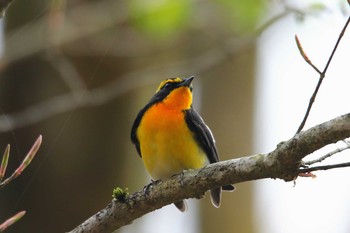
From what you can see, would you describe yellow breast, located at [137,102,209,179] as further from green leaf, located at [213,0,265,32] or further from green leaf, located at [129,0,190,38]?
green leaf, located at [213,0,265,32]

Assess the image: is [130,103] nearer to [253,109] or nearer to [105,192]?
[105,192]

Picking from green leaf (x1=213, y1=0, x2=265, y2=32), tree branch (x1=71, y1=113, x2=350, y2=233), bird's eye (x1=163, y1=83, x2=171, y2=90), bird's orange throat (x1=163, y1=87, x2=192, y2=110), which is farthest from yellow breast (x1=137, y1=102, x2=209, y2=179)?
green leaf (x1=213, y1=0, x2=265, y2=32)

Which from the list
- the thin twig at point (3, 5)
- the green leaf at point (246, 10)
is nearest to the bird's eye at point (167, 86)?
the green leaf at point (246, 10)

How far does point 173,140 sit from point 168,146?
56 mm

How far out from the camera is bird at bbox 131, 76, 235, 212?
485cm

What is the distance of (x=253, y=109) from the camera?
296 inches

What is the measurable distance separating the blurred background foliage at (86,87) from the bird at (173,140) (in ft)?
2.84

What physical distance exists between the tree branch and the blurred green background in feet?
6.78

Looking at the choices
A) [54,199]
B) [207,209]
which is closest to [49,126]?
[54,199]

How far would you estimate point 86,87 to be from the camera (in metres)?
6.19

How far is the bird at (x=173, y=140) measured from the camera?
4.85 metres

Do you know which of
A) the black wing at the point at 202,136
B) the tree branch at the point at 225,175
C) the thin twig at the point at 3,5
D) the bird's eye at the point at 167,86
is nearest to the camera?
the thin twig at the point at 3,5

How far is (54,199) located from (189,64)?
178 centimetres

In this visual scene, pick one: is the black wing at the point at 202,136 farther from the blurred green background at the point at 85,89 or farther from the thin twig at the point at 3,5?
the thin twig at the point at 3,5
